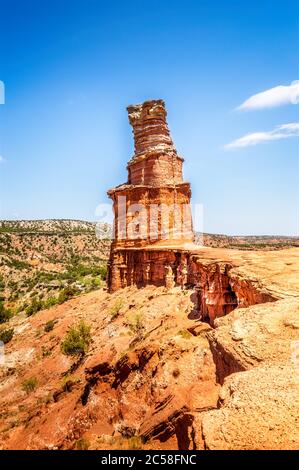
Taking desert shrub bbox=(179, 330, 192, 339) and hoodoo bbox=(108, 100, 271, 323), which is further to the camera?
hoodoo bbox=(108, 100, 271, 323)

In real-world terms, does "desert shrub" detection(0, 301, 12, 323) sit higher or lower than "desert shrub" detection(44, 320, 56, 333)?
lower

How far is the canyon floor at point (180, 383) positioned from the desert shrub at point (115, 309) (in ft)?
5.79

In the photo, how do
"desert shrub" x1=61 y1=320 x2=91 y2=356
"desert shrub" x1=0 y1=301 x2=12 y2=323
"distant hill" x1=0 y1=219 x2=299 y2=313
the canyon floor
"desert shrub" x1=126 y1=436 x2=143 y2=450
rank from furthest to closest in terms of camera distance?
"distant hill" x1=0 y1=219 x2=299 y2=313
"desert shrub" x1=0 y1=301 x2=12 y2=323
"desert shrub" x1=61 y1=320 x2=91 y2=356
"desert shrub" x1=126 y1=436 x2=143 y2=450
the canyon floor

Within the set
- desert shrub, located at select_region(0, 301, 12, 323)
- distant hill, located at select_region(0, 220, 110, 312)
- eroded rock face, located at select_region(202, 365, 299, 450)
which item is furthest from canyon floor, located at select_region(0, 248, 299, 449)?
distant hill, located at select_region(0, 220, 110, 312)

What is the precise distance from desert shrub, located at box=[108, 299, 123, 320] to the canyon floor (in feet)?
5.79

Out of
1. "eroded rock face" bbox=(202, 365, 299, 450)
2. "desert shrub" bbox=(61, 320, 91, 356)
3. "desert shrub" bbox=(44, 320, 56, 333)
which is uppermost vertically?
"eroded rock face" bbox=(202, 365, 299, 450)

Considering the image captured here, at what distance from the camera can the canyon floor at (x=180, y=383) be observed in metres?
5.34

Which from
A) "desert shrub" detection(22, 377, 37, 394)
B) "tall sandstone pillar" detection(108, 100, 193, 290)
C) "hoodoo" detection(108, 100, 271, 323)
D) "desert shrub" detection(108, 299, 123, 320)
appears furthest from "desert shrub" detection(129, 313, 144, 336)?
"desert shrub" detection(22, 377, 37, 394)

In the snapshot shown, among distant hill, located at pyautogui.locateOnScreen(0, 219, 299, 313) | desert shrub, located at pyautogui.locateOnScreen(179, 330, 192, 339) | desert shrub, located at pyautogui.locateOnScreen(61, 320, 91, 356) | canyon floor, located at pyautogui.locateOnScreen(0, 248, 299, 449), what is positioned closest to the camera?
canyon floor, located at pyautogui.locateOnScreen(0, 248, 299, 449)

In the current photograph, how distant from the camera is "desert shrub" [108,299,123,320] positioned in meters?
25.9

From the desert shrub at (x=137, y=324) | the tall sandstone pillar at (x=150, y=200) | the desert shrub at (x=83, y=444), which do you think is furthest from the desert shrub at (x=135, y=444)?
the tall sandstone pillar at (x=150, y=200)

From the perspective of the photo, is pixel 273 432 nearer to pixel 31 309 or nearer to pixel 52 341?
pixel 52 341

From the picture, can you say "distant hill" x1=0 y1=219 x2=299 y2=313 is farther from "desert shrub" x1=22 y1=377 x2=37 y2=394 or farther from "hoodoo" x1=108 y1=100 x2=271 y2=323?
"desert shrub" x1=22 y1=377 x2=37 y2=394

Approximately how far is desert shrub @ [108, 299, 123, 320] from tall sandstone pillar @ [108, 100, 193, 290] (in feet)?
8.66
